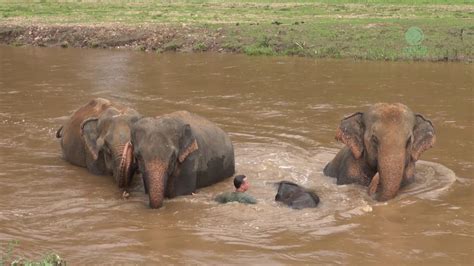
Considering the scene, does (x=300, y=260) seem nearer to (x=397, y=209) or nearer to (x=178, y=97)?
(x=397, y=209)

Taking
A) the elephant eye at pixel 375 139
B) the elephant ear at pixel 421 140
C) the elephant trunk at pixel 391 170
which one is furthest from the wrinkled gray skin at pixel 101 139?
the elephant ear at pixel 421 140

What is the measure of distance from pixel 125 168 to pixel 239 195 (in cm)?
161

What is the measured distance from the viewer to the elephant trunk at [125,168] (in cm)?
946

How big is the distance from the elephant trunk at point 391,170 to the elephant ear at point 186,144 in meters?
2.34

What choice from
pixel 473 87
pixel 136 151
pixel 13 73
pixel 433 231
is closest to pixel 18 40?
pixel 13 73

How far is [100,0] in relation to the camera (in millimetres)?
47750

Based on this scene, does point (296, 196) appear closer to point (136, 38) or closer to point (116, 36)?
point (136, 38)

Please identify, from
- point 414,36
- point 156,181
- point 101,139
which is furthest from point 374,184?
point 414,36

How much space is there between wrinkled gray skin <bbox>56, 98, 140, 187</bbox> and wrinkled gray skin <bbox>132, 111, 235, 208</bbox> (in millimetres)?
628

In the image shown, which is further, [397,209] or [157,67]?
[157,67]

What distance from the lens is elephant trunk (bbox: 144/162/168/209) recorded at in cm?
872

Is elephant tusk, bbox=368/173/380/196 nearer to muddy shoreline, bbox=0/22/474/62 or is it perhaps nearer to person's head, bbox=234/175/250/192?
person's head, bbox=234/175/250/192

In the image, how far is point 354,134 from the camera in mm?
9688

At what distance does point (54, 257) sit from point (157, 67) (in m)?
16.4
